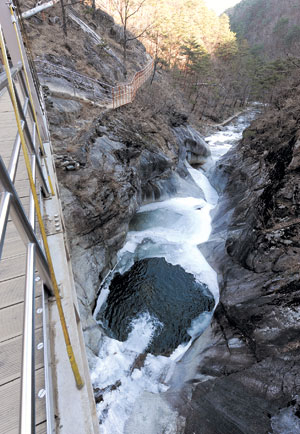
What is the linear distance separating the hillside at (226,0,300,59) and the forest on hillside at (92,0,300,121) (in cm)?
166

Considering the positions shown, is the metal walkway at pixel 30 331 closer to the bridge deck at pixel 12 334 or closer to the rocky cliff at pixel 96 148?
the bridge deck at pixel 12 334

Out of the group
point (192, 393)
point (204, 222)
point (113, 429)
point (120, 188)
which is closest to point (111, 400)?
point (113, 429)

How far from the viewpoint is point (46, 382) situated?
143 cm

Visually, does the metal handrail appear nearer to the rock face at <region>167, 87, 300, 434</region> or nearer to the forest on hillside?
the rock face at <region>167, 87, 300, 434</region>

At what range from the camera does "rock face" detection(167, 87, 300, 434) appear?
4543mm

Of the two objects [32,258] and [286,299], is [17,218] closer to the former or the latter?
[32,258]

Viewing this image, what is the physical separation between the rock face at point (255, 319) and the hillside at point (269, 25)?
49540 mm

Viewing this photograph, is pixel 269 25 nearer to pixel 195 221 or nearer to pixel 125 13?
pixel 125 13

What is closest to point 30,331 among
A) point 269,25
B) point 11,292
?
point 11,292

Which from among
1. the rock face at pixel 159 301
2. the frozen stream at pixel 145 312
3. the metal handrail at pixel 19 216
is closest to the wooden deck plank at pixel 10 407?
the metal handrail at pixel 19 216

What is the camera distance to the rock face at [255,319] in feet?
14.9

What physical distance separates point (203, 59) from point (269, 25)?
51.3m

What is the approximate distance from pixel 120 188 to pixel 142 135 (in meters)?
5.19

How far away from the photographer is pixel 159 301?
8469mm
